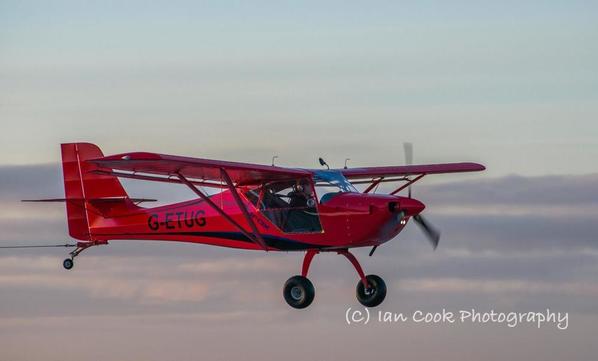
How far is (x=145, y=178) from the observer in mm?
32375

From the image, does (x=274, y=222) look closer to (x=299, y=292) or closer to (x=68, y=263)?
(x=299, y=292)

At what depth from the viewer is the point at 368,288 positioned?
3200 centimetres

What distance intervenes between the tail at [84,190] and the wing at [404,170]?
18.3 feet

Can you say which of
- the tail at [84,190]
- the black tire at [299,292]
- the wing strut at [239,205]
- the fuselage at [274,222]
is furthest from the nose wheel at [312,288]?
the tail at [84,190]

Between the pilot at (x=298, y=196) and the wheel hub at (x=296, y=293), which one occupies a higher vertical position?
the pilot at (x=298, y=196)

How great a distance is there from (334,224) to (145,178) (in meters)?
4.51

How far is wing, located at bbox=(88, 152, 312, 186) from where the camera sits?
98.4 feet

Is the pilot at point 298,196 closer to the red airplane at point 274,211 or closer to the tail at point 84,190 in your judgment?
the red airplane at point 274,211

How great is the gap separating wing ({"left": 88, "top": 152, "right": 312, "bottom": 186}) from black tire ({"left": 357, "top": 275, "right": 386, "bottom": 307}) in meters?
2.82

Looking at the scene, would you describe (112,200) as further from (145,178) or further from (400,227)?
(400,227)

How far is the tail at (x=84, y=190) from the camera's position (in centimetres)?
3534

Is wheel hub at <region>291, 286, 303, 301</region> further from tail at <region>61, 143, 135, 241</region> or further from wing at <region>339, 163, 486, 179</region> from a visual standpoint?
tail at <region>61, 143, 135, 241</region>

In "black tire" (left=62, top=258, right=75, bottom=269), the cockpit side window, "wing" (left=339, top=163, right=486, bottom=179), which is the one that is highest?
"wing" (left=339, top=163, right=486, bottom=179)

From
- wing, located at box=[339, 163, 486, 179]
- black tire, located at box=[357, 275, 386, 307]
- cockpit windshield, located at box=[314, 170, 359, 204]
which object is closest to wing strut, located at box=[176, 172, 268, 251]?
cockpit windshield, located at box=[314, 170, 359, 204]
